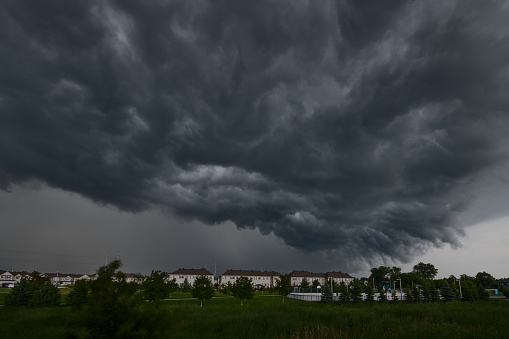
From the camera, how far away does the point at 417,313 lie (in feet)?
102

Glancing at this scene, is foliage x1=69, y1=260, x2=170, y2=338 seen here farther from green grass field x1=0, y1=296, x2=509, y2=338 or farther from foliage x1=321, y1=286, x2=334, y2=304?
foliage x1=321, y1=286, x2=334, y2=304

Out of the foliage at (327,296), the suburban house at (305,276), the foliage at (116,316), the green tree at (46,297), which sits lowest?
the green tree at (46,297)

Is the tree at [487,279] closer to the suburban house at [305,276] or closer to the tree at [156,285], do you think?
the suburban house at [305,276]

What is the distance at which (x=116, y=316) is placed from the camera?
12.1 meters

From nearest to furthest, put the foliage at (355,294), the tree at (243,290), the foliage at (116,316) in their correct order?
1. the foliage at (116,316)
2. the foliage at (355,294)
3. the tree at (243,290)

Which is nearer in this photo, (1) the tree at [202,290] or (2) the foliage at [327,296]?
(2) the foliage at [327,296]

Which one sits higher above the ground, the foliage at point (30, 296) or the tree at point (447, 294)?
the tree at point (447, 294)

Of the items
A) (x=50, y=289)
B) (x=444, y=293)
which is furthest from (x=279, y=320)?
(x=444, y=293)

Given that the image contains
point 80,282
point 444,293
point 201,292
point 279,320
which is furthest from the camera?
point 444,293

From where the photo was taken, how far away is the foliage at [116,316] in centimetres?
1178

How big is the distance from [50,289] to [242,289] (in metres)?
34.3

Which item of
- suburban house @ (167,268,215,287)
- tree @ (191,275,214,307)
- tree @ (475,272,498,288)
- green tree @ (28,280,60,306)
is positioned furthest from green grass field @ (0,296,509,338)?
tree @ (475,272,498,288)

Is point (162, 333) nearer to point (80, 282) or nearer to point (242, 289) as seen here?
point (80, 282)

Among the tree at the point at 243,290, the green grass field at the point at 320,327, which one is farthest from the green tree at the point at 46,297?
the tree at the point at 243,290
